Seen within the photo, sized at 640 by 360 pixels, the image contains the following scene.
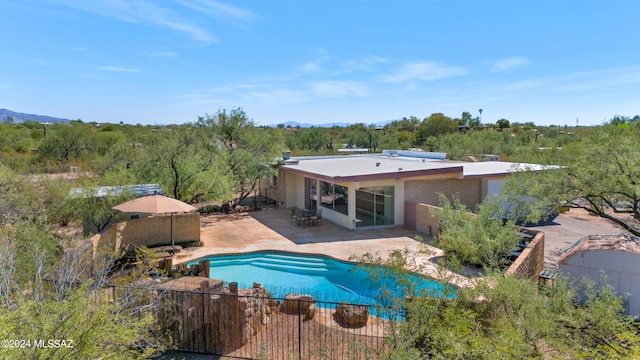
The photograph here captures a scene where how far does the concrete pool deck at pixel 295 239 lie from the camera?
15547mm

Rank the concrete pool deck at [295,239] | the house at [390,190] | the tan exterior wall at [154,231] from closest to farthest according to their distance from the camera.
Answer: the tan exterior wall at [154,231] < the concrete pool deck at [295,239] < the house at [390,190]

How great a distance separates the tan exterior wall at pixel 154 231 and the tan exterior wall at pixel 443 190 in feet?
34.2

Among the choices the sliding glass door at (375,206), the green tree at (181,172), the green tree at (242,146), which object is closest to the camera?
the green tree at (181,172)

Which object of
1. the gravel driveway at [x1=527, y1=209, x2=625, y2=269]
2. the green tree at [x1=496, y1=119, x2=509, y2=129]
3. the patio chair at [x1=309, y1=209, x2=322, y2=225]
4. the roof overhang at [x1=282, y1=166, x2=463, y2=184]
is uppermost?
the green tree at [x1=496, y1=119, x2=509, y2=129]

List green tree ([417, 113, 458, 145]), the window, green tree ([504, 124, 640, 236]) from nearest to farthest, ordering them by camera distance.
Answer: green tree ([504, 124, 640, 236])
the window
green tree ([417, 113, 458, 145])

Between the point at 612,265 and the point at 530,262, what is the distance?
1977 mm

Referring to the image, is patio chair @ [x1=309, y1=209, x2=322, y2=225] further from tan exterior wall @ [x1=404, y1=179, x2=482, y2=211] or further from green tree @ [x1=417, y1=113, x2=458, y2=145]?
green tree @ [x1=417, y1=113, x2=458, y2=145]

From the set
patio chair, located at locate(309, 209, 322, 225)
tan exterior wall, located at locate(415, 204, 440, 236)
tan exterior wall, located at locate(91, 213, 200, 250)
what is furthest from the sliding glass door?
tan exterior wall, located at locate(91, 213, 200, 250)

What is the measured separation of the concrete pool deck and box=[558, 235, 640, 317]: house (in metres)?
4.26

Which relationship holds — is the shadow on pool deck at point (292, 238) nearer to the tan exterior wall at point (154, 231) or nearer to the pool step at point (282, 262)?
the pool step at point (282, 262)

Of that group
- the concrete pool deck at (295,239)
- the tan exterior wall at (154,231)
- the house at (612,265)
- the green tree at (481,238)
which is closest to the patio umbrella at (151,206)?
the tan exterior wall at (154,231)

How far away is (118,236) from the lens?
1444 cm

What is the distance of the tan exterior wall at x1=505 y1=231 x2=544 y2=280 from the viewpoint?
10346 millimetres

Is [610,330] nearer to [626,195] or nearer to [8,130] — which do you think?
[626,195]
